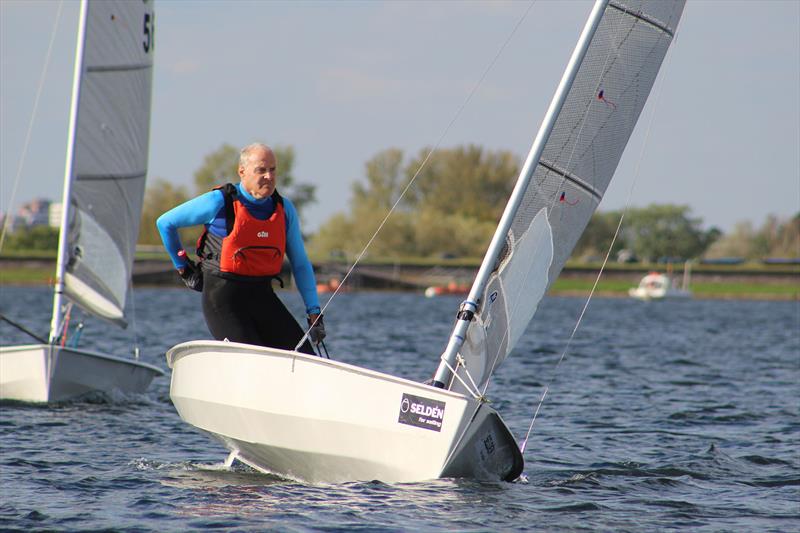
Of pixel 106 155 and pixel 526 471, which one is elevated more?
pixel 106 155

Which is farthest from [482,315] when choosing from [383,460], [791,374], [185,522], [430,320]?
[430,320]

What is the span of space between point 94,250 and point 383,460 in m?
7.71

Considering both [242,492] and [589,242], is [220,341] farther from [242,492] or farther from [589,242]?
[589,242]

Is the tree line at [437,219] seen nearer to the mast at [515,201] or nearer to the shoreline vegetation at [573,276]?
the shoreline vegetation at [573,276]

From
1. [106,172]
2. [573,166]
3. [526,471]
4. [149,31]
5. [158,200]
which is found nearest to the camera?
[573,166]

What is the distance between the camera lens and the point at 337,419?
662 centimetres

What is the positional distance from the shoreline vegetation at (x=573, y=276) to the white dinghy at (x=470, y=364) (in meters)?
69.0

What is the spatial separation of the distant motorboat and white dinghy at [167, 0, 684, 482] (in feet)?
234

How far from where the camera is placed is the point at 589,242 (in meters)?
108

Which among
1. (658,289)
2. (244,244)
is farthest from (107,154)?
(658,289)

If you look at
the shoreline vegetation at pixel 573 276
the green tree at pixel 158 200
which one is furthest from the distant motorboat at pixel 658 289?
the green tree at pixel 158 200

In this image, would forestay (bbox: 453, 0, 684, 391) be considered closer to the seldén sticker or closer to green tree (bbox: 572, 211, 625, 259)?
the seldén sticker

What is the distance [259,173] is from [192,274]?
2.65 ft

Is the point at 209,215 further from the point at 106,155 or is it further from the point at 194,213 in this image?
the point at 106,155
